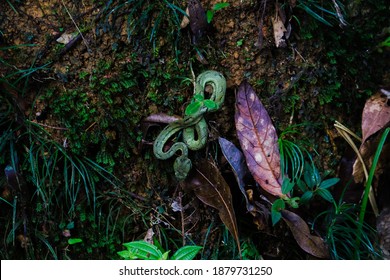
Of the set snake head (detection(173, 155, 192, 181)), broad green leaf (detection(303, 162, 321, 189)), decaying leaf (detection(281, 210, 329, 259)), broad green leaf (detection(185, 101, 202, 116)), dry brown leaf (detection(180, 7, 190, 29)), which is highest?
dry brown leaf (detection(180, 7, 190, 29))

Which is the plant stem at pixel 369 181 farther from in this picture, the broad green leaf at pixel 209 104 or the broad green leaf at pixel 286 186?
the broad green leaf at pixel 209 104

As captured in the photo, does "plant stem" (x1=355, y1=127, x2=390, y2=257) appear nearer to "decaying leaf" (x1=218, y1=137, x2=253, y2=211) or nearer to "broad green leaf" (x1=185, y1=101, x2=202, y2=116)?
"decaying leaf" (x1=218, y1=137, x2=253, y2=211)

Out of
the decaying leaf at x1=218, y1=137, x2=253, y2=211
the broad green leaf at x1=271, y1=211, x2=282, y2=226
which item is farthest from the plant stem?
the decaying leaf at x1=218, y1=137, x2=253, y2=211

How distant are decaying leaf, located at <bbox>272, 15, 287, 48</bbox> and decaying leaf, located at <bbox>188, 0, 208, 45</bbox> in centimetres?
40

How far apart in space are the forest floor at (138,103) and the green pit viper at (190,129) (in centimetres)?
6

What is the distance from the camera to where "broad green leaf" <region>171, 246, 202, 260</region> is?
248 cm

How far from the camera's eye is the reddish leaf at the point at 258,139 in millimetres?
2605

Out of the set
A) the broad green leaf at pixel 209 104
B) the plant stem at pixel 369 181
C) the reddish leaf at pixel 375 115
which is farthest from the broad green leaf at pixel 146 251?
the reddish leaf at pixel 375 115

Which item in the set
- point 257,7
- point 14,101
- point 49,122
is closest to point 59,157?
point 49,122

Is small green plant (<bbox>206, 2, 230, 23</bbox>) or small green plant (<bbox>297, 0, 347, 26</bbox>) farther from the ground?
small green plant (<bbox>206, 2, 230, 23</bbox>)

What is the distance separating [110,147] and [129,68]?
1.54 feet

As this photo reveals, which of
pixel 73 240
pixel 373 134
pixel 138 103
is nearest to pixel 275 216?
pixel 373 134

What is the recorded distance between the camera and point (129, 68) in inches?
106

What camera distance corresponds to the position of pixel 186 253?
2494 millimetres
